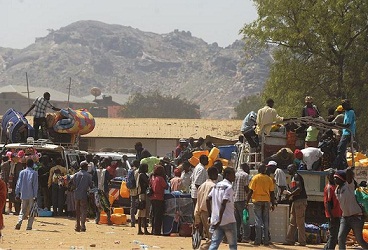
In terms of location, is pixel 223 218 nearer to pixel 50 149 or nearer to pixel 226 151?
pixel 226 151

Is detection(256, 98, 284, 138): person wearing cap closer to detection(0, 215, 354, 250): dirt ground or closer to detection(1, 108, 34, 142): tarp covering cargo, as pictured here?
detection(0, 215, 354, 250): dirt ground

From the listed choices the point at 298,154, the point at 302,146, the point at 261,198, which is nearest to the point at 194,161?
the point at 302,146

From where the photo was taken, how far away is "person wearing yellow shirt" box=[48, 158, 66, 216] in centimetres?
2583

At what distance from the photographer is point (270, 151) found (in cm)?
2216

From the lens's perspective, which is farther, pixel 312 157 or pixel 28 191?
pixel 28 191

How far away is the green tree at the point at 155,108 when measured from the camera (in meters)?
147

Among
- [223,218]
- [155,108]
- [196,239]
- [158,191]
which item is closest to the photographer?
[223,218]

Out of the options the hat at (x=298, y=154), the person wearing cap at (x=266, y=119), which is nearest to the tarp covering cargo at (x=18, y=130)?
the person wearing cap at (x=266, y=119)

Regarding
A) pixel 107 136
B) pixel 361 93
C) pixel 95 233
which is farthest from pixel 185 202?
pixel 107 136

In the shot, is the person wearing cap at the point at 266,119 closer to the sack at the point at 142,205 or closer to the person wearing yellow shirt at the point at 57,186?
the sack at the point at 142,205

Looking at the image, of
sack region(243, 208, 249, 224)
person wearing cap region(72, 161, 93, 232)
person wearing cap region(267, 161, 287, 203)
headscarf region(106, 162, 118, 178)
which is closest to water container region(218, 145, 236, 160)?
headscarf region(106, 162, 118, 178)

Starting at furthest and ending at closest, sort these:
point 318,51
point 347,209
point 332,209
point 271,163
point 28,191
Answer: point 318,51 < point 28,191 < point 271,163 < point 332,209 < point 347,209

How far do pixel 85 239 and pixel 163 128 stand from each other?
135 ft

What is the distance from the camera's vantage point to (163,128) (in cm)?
6094
